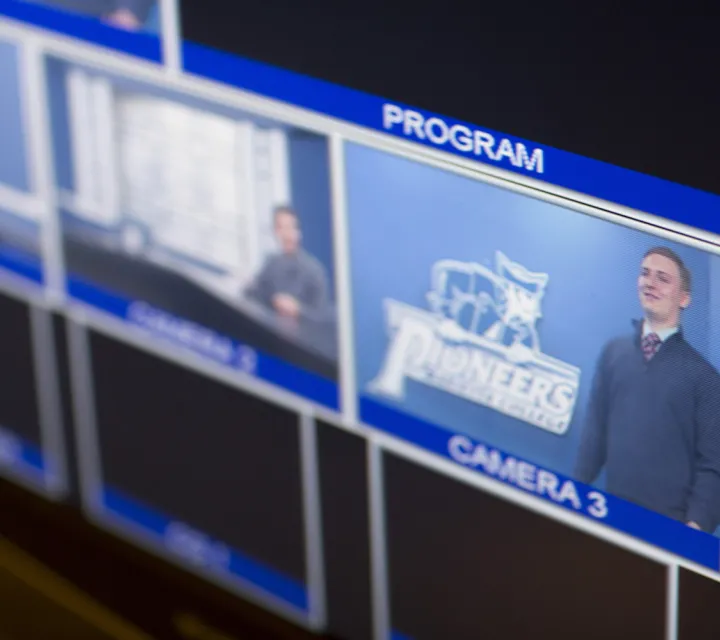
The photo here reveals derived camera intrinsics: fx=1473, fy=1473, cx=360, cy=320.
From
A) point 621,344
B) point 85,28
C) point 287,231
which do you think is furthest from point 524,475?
point 85,28

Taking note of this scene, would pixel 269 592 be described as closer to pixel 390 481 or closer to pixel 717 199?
pixel 390 481

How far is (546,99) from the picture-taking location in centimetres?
88

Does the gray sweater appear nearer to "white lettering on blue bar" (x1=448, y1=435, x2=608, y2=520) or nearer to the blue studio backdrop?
the blue studio backdrop

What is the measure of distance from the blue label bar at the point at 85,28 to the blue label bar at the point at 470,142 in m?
0.04

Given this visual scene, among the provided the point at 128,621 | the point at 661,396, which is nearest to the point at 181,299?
the point at 128,621

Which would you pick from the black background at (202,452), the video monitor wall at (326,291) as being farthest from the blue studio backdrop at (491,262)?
the black background at (202,452)

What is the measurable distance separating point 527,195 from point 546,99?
0.06 metres

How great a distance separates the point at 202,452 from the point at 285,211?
0.80 feet

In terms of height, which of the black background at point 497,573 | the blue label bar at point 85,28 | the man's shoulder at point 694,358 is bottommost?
the black background at point 497,573

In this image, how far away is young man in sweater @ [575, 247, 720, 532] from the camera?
0.87 meters

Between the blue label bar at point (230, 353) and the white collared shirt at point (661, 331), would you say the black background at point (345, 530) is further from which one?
the white collared shirt at point (661, 331)

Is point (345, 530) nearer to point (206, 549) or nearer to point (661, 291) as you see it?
point (206, 549)

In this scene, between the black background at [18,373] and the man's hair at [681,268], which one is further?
the black background at [18,373]

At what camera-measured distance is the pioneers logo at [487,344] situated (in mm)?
943
